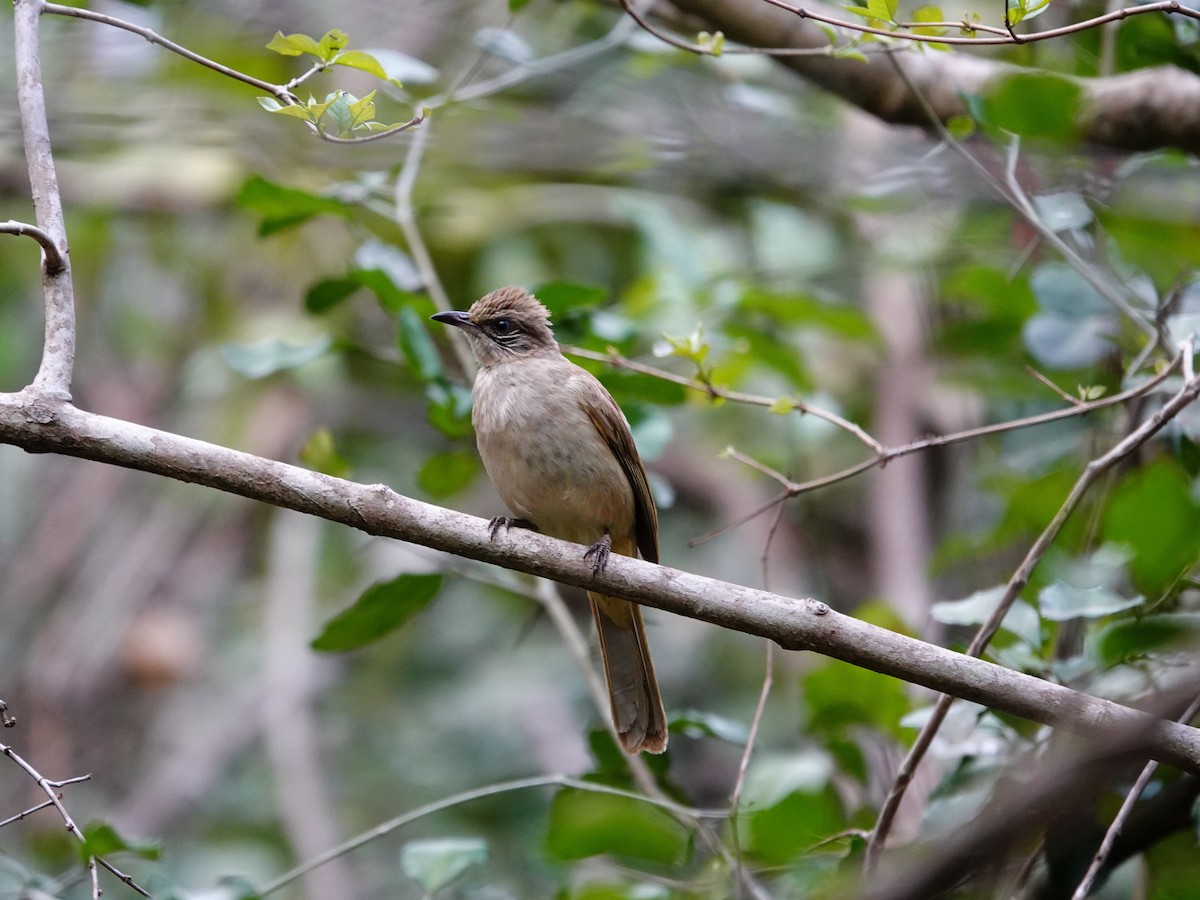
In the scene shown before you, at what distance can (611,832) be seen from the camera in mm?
3654

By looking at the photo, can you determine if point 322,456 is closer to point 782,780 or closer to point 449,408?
point 449,408

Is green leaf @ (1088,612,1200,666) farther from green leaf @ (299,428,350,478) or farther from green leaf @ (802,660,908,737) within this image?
green leaf @ (299,428,350,478)

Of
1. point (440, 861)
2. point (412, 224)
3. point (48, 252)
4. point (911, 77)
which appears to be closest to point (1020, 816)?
point (48, 252)

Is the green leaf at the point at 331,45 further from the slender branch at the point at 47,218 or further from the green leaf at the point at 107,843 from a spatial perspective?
the green leaf at the point at 107,843

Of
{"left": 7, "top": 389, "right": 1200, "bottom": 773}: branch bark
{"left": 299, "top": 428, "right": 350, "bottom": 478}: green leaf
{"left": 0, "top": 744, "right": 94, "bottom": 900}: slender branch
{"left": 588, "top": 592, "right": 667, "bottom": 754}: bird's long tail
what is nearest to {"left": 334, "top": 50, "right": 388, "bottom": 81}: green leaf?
{"left": 7, "top": 389, "right": 1200, "bottom": 773}: branch bark

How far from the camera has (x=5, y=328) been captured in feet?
23.0

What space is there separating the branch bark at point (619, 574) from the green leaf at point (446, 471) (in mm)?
1325

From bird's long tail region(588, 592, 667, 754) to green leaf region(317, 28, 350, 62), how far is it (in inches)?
74.3

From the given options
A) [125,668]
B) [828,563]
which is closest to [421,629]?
[125,668]

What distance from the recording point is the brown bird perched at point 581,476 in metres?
4.12

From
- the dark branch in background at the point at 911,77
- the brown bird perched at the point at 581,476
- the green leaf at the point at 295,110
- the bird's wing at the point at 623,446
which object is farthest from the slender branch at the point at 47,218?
the dark branch in background at the point at 911,77

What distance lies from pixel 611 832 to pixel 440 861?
19.6 inches

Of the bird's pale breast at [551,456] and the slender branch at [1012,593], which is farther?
the bird's pale breast at [551,456]

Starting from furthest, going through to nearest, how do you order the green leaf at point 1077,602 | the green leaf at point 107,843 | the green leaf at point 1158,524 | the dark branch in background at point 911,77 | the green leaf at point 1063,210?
the dark branch in background at point 911,77 < the green leaf at point 1063,210 < the green leaf at point 1077,602 < the green leaf at point 107,843 < the green leaf at point 1158,524
